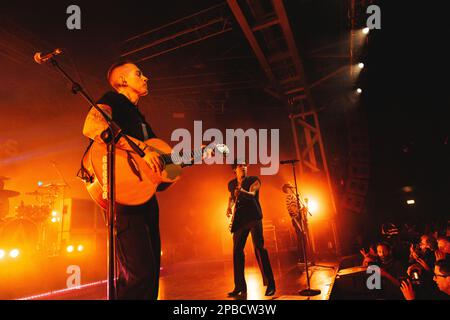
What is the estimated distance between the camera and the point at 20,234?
641 cm

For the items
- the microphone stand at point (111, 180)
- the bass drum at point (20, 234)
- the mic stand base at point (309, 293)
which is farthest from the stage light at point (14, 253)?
the mic stand base at point (309, 293)

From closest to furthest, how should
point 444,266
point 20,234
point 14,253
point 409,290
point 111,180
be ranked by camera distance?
point 111,180
point 444,266
point 409,290
point 14,253
point 20,234

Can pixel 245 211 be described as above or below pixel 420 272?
above

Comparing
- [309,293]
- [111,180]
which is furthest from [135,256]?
[309,293]

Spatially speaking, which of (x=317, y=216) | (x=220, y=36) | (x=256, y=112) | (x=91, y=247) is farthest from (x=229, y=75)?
(x=91, y=247)

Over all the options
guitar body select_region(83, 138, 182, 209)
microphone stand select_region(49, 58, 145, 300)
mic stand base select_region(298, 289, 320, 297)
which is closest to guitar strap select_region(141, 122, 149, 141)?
guitar body select_region(83, 138, 182, 209)

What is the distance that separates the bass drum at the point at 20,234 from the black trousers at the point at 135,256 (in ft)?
18.4

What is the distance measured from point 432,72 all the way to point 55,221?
1485 cm

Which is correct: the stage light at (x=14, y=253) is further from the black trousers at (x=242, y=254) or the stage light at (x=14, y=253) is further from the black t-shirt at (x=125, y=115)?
the black t-shirt at (x=125, y=115)

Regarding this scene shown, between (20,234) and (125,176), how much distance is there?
19.8ft

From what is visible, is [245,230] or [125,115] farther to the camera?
[245,230]

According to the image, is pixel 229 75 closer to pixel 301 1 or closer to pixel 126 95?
pixel 301 1

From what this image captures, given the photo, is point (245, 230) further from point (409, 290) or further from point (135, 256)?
point (135, 256)

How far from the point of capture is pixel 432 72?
11.8 meters
